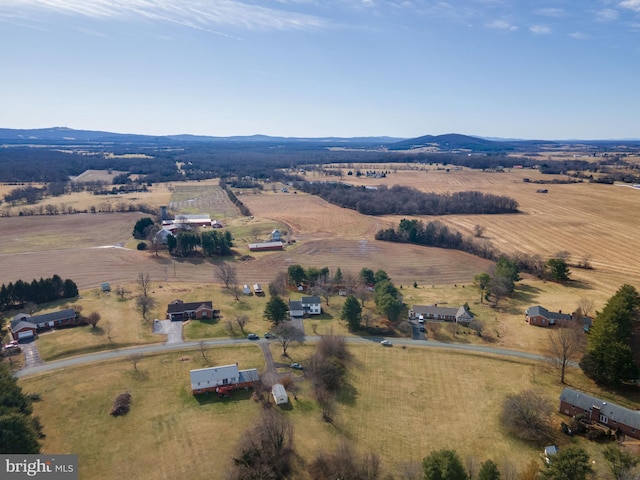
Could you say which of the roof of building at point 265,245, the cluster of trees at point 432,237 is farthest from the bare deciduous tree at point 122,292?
the cluster of trees at point 432,237

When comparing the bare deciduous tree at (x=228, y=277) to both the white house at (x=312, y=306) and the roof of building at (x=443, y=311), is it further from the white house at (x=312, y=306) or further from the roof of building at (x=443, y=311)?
the roof of building at (x=443, y=311)

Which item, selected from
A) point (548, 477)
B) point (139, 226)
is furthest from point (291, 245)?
point (548, 477)

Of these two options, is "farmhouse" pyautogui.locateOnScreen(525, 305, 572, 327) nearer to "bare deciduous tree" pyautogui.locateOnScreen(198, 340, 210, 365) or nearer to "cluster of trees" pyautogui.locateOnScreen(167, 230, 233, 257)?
"bare deciduous tree" pyautogui.locateOnScreen(198, 340, 210, 365)

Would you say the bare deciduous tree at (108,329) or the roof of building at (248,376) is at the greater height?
the roof of building at (248,376)

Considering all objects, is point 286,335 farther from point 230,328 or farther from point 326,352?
point 230,328

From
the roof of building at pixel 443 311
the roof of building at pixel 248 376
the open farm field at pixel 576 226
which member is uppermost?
the open farm field at pixel 576 226

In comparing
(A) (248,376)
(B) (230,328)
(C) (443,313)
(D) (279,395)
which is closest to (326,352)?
(D) (279,395)

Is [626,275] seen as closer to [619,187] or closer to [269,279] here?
[269,279]
